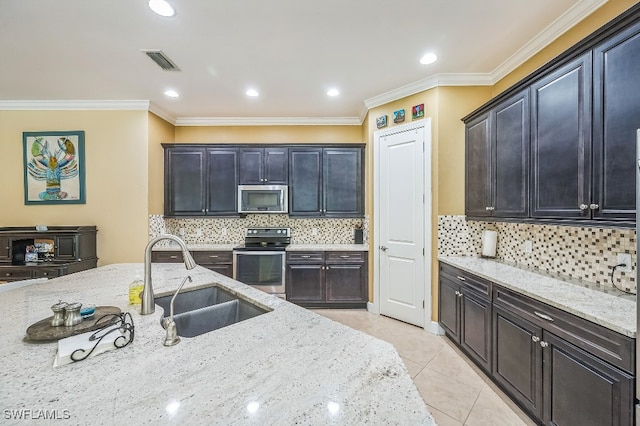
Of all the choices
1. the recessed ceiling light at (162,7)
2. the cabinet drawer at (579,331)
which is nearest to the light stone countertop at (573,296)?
the cabinet drawer at (579,331)

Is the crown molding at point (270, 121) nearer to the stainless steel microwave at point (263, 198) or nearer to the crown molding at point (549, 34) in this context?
the stainless steel microwave at point (263, 198)

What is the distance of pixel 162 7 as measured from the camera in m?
1.97

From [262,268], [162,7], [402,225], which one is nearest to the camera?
[162,7]

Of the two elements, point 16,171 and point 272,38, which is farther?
point 16,171

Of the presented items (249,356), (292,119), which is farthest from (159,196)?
(249,356)

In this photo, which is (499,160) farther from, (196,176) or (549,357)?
(196,176)

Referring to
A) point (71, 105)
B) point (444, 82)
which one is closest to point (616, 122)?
point (444, 82)

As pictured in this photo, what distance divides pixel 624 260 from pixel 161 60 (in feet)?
13.5

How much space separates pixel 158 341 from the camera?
3.59 ft

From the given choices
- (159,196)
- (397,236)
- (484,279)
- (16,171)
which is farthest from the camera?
(159,196)

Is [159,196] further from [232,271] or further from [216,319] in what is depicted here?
[216,319]

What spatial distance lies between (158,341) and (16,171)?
4.47 meters

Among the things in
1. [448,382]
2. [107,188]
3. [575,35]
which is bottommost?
[448,382]

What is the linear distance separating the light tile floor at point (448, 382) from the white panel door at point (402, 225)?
11.3 inches
